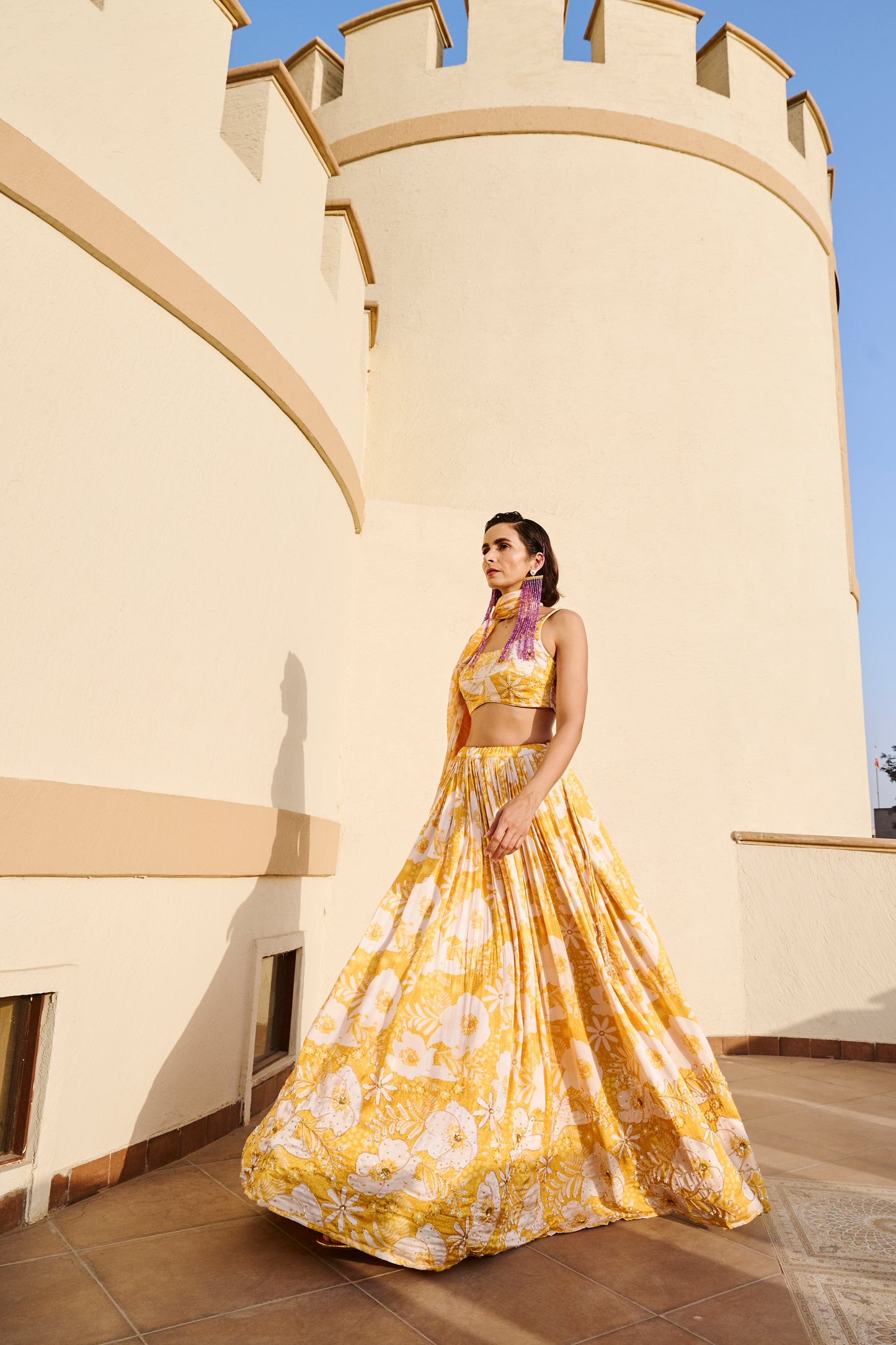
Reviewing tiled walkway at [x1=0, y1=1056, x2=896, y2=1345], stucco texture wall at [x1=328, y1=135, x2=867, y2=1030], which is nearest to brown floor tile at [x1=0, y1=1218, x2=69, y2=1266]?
tiled walkway at [x1=0, y1=1056, x2=896, y2=1345]

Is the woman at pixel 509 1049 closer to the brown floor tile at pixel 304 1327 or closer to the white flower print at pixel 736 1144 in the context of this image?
the white flower print at pixel 736 1144

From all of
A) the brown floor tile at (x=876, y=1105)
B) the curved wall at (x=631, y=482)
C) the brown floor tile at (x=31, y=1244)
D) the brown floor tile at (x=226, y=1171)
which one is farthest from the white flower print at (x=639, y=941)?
the curved wall at (x=631, y=482)

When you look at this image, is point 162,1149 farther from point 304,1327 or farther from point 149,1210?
point 304,1327

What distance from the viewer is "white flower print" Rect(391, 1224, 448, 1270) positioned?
6.81ft

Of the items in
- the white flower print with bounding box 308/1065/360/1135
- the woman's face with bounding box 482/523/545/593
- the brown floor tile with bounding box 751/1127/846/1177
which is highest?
the woman's face with bounding box 482/523/545/593

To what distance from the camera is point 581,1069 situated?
247cm

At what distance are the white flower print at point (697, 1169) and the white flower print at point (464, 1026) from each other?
0.60 meters

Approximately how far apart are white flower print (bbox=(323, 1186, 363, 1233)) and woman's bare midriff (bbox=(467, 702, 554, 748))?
1.31 metres

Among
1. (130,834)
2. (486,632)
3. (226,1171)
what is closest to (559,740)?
(486,632)

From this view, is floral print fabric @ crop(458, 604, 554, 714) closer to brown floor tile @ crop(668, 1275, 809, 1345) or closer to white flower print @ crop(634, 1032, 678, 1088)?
white flower print @ crop(634, 1032, 678, 1088)

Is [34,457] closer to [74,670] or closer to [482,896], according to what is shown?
[74,670]

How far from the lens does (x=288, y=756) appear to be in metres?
3.86

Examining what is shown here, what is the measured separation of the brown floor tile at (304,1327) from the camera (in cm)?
179

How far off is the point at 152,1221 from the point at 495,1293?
98cm
